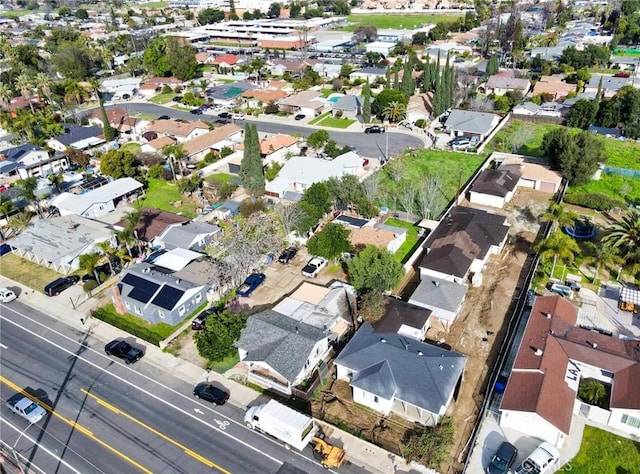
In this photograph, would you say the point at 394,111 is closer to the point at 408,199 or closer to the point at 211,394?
the point at 408,199

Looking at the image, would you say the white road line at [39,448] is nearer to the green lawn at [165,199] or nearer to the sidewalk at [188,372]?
the sidewalk at [188,372]

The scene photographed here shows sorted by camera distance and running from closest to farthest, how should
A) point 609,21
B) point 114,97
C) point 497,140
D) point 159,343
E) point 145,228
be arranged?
point 159,343
point 145,228
point 497,140
point 114,97
point 609,21

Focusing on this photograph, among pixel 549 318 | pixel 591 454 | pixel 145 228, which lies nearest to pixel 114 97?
pixel 145 228

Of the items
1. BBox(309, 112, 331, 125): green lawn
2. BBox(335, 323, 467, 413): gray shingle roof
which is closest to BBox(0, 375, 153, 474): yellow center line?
BBox(335, 323, 467, 413): gray shingle roof

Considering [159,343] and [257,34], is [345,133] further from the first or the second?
[257,34]

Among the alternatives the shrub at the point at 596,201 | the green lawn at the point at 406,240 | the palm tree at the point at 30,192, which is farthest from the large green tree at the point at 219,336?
the shrub at the point at 596,201

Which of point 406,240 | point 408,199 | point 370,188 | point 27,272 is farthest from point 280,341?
point 27,272

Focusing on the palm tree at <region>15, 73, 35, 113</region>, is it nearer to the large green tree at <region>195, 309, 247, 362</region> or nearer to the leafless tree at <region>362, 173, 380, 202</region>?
the leafless tree at <region>362, 173, 380, 202</region>
